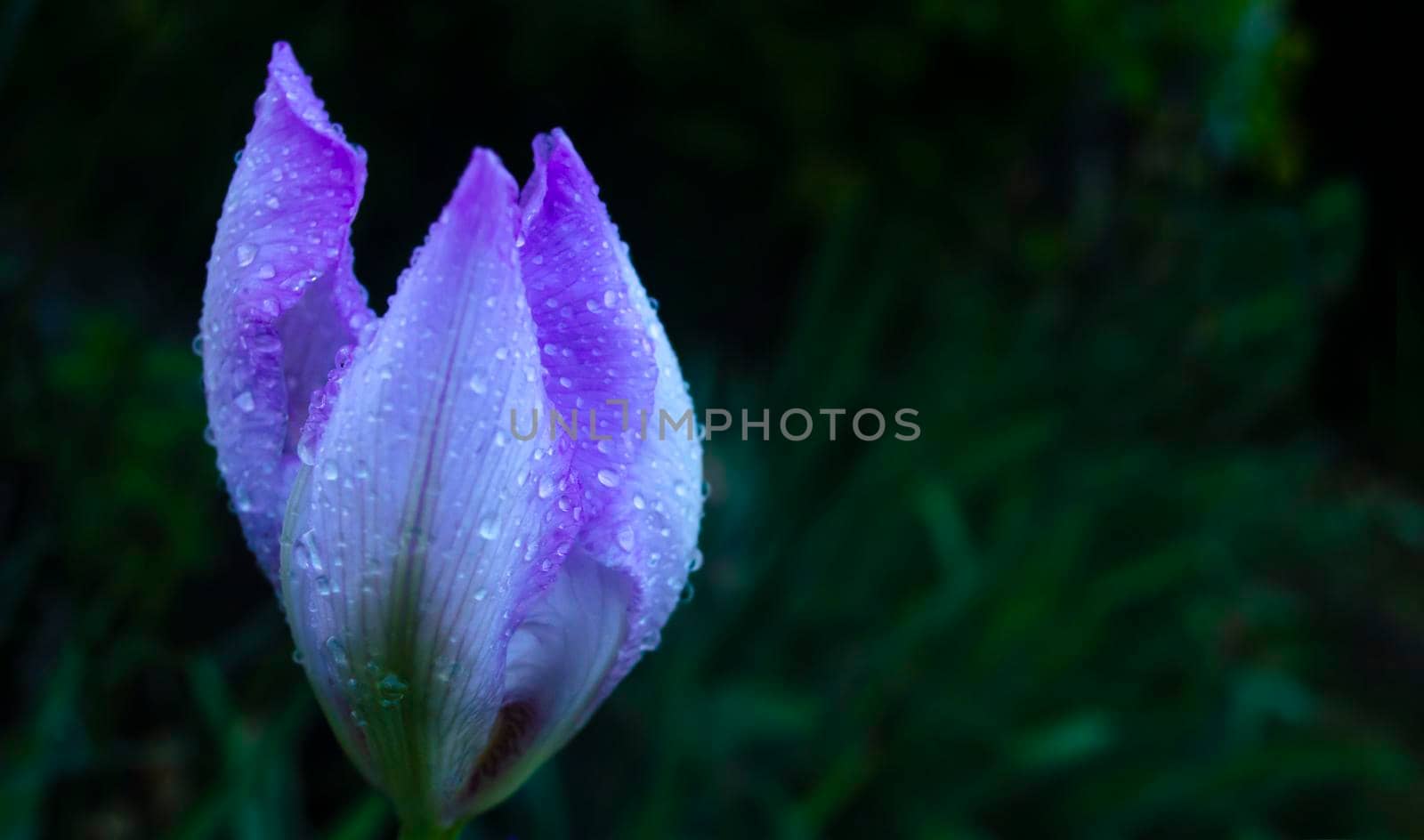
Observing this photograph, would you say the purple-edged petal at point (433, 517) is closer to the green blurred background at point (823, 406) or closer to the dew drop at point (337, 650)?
the dew drop at point (337, 650)

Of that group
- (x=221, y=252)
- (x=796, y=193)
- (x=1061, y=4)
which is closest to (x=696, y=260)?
(x=796, y=193)

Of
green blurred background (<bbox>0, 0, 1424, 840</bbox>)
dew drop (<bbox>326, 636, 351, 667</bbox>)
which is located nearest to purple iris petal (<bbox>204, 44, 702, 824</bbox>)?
dew drop (<bbox>326, 636, 351, 667</bbox>)

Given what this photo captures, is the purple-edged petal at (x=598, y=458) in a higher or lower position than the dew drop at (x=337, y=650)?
higher

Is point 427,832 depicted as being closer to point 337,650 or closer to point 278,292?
point 337,650

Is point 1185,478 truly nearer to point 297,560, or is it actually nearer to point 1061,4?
point 1061,4

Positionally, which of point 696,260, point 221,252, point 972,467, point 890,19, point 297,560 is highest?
point 890,19

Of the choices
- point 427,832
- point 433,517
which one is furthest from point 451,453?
point 427,832

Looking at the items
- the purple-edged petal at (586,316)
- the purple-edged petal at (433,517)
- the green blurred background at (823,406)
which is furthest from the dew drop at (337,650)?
the green blurred background at (823,406)
